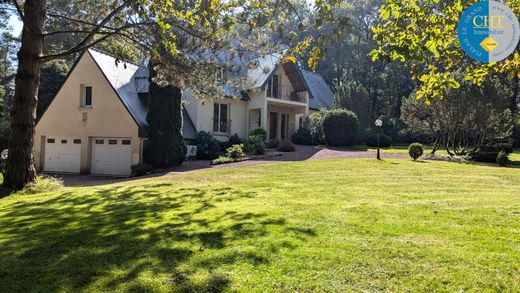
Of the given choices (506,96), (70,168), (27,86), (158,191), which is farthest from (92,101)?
(506,96)

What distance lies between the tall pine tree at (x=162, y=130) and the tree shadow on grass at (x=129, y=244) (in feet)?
37.1

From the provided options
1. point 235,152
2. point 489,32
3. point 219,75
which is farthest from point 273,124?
point 489,32

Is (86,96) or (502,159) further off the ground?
(86,96)

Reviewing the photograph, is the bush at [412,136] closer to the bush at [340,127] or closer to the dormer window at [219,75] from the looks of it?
the bush at [340,127]

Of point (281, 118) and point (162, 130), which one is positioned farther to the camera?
point (281, 118)

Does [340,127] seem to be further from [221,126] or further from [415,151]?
[221,126]

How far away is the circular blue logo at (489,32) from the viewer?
22.2 ft

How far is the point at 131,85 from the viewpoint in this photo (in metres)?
22.9

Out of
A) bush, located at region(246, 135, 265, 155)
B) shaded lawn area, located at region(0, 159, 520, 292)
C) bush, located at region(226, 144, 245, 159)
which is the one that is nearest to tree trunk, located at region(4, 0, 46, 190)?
shaded lawn area, located at region(0, 159, 520, 292)

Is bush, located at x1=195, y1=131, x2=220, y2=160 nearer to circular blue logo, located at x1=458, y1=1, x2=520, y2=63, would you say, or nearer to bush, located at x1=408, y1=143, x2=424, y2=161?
bush, located at x1=408, y1=143, x2=424, y2=161

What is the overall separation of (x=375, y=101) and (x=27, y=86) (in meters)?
39.4

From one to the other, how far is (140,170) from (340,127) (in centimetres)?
1432

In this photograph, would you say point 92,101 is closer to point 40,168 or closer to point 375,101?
point 40,168

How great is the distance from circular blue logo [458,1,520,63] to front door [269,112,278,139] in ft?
75.6
